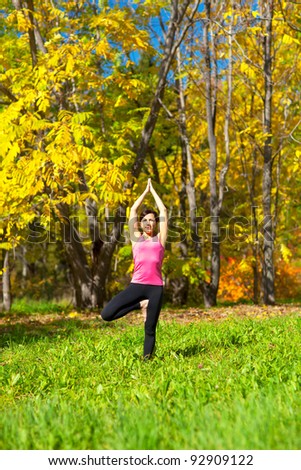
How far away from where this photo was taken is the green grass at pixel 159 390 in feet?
12.1

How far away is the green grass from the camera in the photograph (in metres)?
3.69

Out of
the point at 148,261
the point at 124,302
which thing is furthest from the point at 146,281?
the point at 124,302

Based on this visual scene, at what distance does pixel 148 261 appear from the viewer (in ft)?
21.7

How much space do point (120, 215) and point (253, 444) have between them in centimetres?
1065

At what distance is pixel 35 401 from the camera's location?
5.13 metres

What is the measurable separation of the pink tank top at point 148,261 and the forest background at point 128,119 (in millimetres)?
3810

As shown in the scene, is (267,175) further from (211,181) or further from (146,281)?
(146,281)

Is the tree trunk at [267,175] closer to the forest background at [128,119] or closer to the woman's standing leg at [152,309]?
the forest background at [128,119]

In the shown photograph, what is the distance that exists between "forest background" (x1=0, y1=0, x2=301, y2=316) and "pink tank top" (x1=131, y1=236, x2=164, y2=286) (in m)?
3.81

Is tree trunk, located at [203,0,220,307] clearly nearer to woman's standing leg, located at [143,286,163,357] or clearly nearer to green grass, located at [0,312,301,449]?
green grass, located at [0,312,301,449]

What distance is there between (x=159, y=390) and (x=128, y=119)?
11.7 metres

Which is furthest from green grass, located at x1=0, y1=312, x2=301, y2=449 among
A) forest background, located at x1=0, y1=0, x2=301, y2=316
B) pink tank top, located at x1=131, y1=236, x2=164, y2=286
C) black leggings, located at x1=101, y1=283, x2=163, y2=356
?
forest background, located at x1=0, y1=0, x2=301, y2=316

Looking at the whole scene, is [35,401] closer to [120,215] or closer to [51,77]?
[51,77]

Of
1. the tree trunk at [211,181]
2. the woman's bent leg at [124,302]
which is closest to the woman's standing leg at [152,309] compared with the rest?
the woman's bent leg at [124,302]
